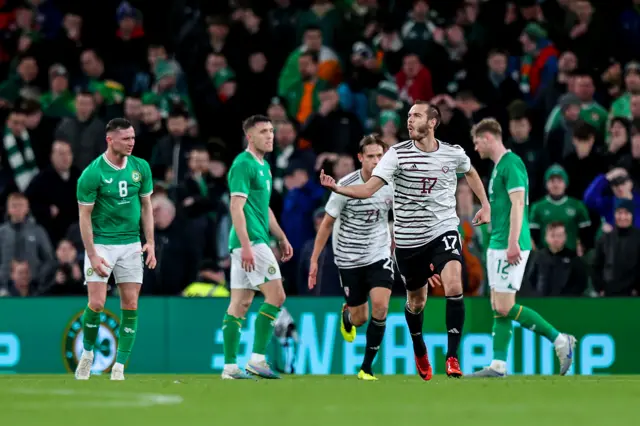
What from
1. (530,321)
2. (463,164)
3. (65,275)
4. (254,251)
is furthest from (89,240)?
(65,275)

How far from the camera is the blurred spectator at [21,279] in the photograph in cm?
1719

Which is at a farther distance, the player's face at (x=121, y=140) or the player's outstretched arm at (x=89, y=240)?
the player's face at (x=121, y=140)

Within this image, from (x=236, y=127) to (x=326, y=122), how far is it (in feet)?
6.01

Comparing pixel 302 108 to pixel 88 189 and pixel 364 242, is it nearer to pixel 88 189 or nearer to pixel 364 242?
pixel 364 242

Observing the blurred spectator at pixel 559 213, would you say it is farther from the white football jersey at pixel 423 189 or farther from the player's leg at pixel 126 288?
the player's leg at pixel 126 288

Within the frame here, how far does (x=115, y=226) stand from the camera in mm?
12844

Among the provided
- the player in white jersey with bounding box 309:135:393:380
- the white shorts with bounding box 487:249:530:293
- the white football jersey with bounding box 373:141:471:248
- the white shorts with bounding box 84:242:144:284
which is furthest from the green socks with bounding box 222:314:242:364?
the white shorts with bounding box 487:249:530:293

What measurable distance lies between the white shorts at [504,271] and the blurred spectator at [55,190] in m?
6.48

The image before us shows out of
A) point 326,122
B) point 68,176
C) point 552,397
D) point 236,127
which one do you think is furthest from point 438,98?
point 552,397

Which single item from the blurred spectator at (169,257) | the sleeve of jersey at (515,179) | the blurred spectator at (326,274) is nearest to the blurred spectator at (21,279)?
the blurred spectator at (169,257)

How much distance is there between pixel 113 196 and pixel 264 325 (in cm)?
193

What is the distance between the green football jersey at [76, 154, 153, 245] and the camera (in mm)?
12664

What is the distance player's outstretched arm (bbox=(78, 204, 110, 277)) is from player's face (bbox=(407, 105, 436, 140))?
290 cm

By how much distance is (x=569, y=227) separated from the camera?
17.0 meters
